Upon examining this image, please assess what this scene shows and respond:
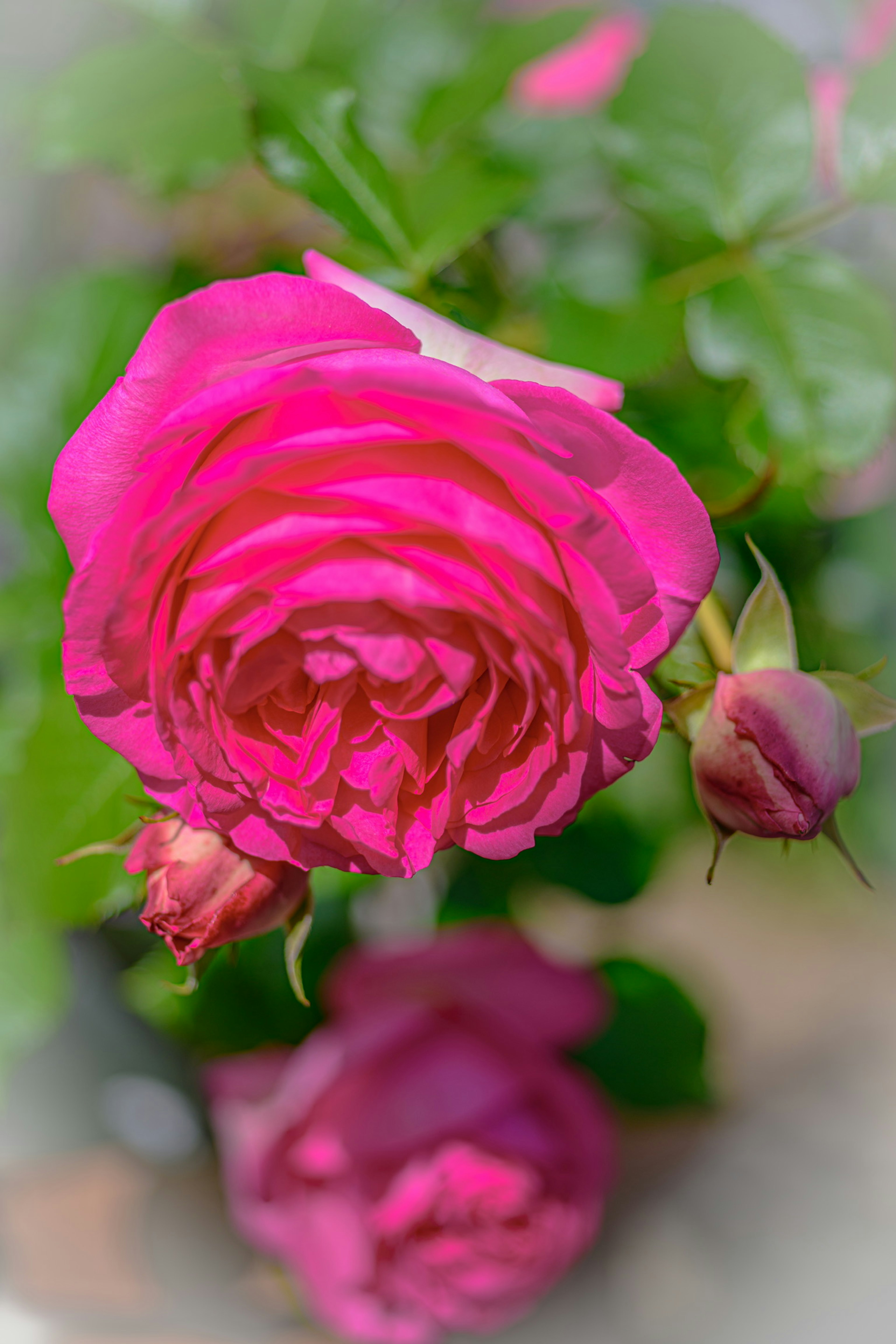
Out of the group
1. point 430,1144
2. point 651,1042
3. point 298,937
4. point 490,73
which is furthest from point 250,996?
point 490,73

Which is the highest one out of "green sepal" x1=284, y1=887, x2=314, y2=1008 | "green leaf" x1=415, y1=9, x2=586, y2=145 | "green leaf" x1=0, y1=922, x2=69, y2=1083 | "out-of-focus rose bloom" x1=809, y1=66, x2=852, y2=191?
"green leaf" x1=415, y1=9, x2=586, y2=145

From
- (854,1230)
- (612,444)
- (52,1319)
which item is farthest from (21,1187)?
(612,444)

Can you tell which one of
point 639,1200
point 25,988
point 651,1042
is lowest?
point 639,1200

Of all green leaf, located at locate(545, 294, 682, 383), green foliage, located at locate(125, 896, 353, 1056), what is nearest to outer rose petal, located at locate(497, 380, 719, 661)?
green leaf, located at locate(545, 294, 682, 383)

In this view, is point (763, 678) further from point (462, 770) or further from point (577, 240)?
point (577, 240)

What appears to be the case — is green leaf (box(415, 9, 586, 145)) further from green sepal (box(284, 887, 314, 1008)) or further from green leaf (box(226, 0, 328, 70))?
green sepal (box(284, 887, 314, 1008))

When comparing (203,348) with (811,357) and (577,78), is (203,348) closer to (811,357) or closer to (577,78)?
(811,357)

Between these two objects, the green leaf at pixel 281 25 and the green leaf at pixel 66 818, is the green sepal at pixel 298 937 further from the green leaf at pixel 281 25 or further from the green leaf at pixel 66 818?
the green leaf at pixel 281 25
